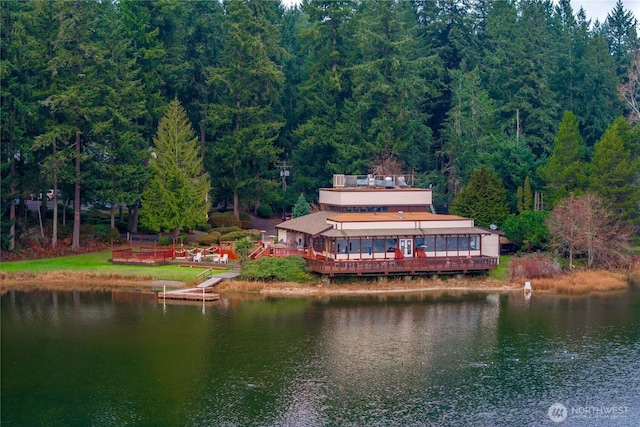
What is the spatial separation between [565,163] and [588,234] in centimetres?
1150

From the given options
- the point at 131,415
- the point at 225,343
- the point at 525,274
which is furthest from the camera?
the point at 525,274

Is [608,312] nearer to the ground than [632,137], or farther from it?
nearer to the ground

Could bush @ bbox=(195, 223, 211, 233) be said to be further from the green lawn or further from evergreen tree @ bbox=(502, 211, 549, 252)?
evergreen tree @ bbox=(502, 211, 549, 252)

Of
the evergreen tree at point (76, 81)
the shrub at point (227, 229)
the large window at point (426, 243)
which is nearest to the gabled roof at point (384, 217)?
the large window at point (426, 243)

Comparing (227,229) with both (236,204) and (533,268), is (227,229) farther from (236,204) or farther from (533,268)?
(533,268)

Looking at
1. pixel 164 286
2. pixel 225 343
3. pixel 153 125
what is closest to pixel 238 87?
pixel 153 125

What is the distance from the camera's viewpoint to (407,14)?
103 m

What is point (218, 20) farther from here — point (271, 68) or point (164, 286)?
point (164, 286)

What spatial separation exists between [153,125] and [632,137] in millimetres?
45012

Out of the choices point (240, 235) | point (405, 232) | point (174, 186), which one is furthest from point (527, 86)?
point (174, 186)

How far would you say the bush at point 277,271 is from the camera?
62031 millimetres

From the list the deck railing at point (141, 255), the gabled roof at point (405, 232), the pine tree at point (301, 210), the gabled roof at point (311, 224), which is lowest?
the deck railing at point (141, 255)

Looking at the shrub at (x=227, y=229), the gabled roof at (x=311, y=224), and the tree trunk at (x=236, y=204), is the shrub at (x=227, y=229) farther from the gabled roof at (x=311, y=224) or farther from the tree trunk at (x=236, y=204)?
the gabled roof at (x=311, y=224)

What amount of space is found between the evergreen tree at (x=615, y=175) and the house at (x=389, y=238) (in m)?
11.9
